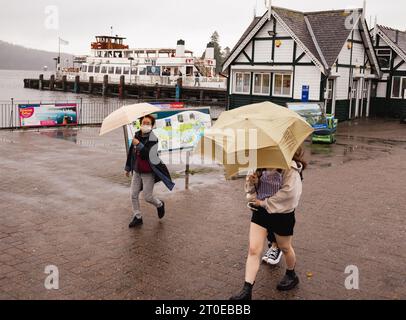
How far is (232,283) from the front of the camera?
566 cm

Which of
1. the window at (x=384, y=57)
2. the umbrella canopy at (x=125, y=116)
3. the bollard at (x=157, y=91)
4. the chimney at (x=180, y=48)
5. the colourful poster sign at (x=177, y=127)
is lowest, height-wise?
the colourful poster sign at (x=177, y=127)

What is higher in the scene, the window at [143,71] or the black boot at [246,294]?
the window at [143,71]

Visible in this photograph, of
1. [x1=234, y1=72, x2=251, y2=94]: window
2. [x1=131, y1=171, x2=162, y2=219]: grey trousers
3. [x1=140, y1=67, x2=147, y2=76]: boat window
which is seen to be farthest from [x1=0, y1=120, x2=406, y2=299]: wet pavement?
[x1=140, y1=67, x2=147, y2=76]: boat window

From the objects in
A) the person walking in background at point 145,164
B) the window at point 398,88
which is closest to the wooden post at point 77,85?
the window at point 398,88

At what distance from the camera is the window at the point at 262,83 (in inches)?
1084

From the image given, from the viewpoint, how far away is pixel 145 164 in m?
7.47

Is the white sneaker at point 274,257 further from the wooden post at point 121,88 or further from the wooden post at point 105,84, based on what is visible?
the wooden post at point 105,84

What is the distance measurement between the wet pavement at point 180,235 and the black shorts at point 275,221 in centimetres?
78

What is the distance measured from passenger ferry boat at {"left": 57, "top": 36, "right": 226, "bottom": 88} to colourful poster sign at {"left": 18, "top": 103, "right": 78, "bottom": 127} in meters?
34.2

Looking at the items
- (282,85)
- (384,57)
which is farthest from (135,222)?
(384,57)

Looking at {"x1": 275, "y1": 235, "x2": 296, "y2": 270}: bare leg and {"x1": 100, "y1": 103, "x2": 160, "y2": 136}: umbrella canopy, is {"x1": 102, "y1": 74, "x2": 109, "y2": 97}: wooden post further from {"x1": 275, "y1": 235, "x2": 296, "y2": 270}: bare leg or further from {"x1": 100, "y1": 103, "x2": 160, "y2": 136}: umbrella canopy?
{"x1": 275, "y1": 235, "x2": 296, "y2": 270}: bare leg

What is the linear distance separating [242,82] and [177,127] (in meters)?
17.5
